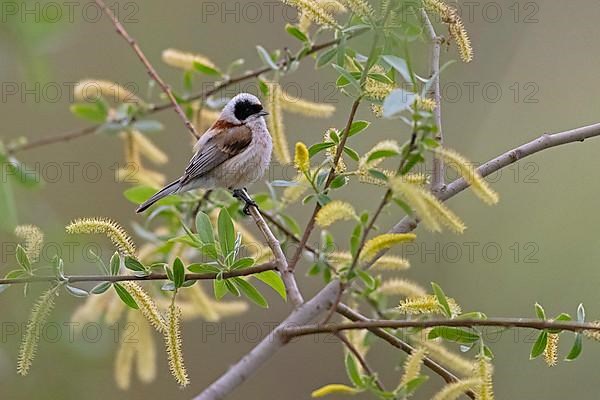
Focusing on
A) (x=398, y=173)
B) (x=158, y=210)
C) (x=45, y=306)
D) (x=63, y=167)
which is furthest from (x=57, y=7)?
(x=63, y=167)

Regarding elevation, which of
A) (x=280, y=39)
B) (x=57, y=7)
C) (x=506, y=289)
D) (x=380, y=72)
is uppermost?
(x=280, y=39)

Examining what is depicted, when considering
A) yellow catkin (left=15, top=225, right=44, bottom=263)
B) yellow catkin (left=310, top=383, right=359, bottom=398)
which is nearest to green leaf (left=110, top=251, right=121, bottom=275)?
yellow catkin (left=15, top=225, right=44, bottom=263)

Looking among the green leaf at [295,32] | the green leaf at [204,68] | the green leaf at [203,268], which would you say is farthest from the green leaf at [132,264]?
the green leaf at [204,68]

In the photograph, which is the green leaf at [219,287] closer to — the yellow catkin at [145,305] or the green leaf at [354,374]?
the yellow catkin at [145,305]

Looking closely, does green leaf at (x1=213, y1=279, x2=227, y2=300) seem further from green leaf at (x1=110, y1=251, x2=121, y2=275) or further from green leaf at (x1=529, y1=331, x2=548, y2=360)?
green leaf at (x1=529, y1=331, x2=548, y2=360)

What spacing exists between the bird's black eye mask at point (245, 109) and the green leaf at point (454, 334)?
2.15m

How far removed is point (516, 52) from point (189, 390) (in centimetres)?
275

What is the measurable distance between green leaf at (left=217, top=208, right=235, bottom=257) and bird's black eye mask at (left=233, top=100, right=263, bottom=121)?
180 cm

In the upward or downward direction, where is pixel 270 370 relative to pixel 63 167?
downward

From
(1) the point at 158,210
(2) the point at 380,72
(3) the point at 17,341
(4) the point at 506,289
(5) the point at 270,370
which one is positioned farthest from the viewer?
(5) the point at 270,370

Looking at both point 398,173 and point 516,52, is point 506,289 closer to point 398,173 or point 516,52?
point 516,52

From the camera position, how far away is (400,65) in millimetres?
1380

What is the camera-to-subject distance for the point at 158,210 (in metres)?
2.58

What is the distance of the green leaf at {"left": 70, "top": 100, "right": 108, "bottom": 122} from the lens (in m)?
2.63
